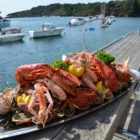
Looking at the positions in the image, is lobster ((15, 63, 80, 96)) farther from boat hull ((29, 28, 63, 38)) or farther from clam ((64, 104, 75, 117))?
boat hull ((29, 28, 63, 38))

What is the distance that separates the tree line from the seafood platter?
188ft

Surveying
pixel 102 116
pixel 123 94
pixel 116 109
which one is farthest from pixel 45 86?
pixel 123 94

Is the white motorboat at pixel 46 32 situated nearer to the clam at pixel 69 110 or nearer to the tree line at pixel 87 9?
the clam at pixel 69 110

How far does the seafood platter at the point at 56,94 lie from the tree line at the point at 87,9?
5727cm

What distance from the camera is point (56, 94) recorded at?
71.9 inches

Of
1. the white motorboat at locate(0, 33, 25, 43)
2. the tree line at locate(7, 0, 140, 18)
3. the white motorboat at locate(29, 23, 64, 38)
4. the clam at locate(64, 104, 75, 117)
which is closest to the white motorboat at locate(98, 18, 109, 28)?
the white motorboat at locate(29, 23, 64, 38)

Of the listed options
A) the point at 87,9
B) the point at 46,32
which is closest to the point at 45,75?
the point at 46,32

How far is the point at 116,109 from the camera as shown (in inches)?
79.6

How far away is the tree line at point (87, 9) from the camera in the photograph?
257 feet

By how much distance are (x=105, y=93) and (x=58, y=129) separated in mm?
800

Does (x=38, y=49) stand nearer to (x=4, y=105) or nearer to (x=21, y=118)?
(x=4, y=105)

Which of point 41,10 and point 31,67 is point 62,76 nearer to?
point 31,67

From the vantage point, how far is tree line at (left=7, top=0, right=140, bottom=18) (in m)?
78.2

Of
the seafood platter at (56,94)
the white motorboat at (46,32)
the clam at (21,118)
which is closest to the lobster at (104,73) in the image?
the seafood platter at (56,94)
